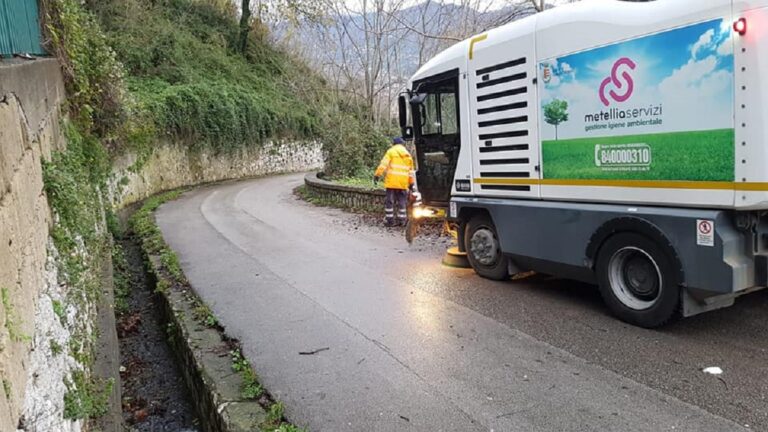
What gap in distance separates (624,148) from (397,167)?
6.72 metres

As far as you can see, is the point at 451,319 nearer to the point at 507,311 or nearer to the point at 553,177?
the point at 507,311

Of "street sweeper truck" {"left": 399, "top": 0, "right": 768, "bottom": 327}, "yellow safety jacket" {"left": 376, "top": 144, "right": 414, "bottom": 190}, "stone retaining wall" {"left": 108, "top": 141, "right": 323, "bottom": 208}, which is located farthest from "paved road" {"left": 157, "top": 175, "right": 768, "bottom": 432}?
"stone retaining wall" {"left": 108, "top": 141, "right": 323, "bottom": 208}

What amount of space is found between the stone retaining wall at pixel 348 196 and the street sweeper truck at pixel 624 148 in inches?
255

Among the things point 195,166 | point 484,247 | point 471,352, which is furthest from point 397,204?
point 195,166

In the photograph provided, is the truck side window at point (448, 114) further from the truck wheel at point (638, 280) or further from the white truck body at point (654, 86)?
the truck wheel at point (638, 280)

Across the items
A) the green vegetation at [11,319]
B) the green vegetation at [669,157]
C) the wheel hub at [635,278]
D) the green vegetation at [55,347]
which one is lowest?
the wheel hub at [635,278]

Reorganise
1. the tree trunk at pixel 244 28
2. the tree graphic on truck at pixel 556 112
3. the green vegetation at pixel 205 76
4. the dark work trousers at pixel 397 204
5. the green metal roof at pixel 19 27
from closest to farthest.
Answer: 1. the green metal roof at pixel 19 27
2. the tree graphic on truck at pixel 556 112
3. the dark work trousers at pixel 397 204
4. the green vegetation at pixel 205 76
5. the tree trunk at pixel 244 28

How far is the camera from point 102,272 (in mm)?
7543

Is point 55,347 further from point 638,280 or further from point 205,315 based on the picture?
point 638,280

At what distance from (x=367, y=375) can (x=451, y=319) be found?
1.54m

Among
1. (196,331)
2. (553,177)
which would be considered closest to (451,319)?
(553,177)

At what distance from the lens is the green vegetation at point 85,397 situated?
10.4 ft

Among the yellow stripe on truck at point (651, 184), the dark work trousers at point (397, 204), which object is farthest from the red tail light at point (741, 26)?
the dark work trousers at point (397, 204)

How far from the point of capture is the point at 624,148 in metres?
5.14
